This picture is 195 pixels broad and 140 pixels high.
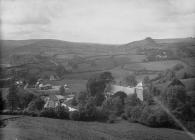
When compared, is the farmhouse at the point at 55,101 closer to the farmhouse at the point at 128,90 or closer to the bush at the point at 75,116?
the bush at the point at 75,116

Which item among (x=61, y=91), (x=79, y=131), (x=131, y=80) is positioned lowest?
(x=79, y=131)

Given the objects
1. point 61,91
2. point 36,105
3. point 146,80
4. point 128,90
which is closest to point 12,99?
point 36,105

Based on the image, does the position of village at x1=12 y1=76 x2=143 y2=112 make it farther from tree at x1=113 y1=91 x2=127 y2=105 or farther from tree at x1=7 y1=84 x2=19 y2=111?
tree at x1=7 y1=84 x2=19 y2=111

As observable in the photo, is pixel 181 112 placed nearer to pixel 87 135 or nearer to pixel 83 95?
pixel 87 135

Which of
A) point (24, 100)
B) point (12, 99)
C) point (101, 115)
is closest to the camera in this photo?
point (101, 115)

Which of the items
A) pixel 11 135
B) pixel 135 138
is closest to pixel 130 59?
pixel 135 138

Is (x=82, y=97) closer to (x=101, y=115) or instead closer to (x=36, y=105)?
(x=101, y=115)

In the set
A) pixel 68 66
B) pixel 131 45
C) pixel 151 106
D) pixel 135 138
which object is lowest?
pixel 135 138

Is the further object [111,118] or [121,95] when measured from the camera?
[121,95]

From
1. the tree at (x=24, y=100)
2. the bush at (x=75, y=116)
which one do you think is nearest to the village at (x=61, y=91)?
the tree at (x=24, y=100)
